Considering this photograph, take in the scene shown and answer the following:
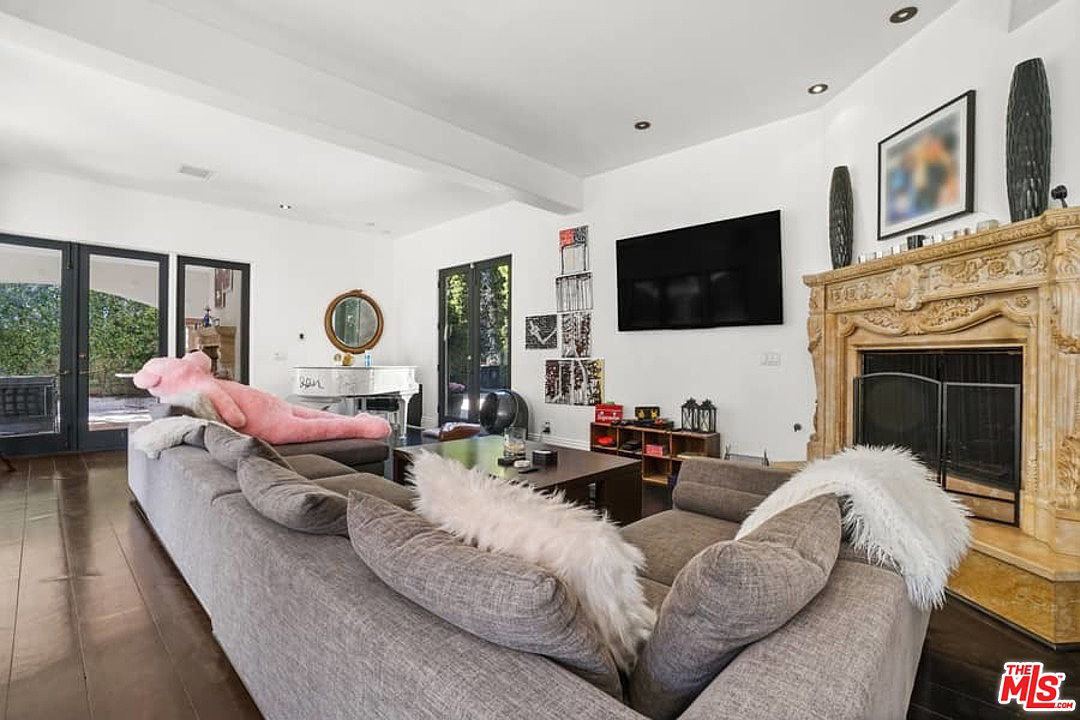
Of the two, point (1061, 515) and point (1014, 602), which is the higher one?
point (1061, 515)

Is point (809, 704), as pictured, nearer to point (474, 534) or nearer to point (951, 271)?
point (474, 534)

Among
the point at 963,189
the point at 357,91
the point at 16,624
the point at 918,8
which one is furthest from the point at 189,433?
the point at 918,8

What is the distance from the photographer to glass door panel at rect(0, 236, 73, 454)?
5090 mm

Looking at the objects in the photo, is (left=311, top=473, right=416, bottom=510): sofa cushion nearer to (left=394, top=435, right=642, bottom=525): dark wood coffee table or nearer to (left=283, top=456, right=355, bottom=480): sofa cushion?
(left=283, top=456, right=355, bottom=480): sofa cushion

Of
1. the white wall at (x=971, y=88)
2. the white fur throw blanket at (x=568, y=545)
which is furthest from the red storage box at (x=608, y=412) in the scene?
the white fur throw blanket at (x=568, y=545)

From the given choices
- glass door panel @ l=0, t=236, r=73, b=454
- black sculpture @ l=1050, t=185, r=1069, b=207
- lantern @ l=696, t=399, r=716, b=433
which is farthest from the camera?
glass door panel @ l=0, t=236, r=73, b=454

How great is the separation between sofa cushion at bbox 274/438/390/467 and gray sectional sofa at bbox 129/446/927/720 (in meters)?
1.66

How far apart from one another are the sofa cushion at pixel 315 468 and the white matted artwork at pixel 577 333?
3044 mm

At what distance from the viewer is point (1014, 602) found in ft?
6.78

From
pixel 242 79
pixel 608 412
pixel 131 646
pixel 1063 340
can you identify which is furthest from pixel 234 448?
pixel 608 412

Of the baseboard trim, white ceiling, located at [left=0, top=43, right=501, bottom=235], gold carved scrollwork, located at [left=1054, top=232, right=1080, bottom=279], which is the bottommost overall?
the baseboard trim

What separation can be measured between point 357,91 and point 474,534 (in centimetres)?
358

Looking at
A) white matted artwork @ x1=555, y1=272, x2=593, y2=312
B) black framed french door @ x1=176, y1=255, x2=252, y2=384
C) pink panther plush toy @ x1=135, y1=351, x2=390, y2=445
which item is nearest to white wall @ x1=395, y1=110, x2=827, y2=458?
white matted artwork @ x1=555, y1=272, x2=593, y2=312

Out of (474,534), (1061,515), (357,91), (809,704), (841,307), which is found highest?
(357,91)
